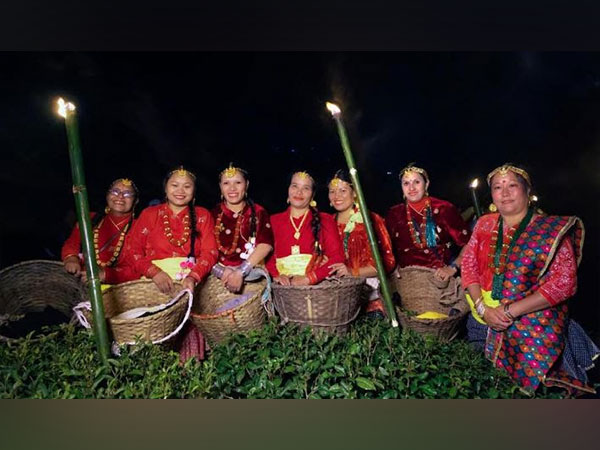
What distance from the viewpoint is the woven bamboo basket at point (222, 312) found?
288 cm

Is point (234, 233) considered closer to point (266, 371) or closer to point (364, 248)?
point (364, 248)

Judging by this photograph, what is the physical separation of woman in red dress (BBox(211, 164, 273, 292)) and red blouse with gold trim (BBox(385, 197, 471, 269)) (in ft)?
3.06

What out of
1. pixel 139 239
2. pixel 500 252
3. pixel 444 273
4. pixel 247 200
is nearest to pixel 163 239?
pixel 139 239

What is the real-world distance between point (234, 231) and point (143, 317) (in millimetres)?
846

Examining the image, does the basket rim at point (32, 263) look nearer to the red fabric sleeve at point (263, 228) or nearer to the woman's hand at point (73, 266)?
the woman's hand at point (73, 266)

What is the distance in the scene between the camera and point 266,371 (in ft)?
8.55

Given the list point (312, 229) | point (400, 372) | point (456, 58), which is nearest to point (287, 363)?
point (400, 372)

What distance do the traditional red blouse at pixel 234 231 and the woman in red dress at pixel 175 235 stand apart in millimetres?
64

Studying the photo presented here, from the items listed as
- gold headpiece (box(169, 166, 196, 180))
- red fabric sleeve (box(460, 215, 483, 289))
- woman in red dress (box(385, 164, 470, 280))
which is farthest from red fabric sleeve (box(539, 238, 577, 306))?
gold headpiece (box(169, 166, 196, 180))

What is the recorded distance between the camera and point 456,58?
3.15 m

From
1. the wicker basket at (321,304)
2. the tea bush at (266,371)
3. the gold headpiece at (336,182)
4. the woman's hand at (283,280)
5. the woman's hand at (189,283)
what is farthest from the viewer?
the gold headpiece at (336,182)

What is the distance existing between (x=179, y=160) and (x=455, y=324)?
214 centimetres

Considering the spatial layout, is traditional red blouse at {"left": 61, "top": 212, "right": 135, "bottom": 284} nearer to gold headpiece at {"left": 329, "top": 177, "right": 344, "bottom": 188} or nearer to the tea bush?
the tea bush

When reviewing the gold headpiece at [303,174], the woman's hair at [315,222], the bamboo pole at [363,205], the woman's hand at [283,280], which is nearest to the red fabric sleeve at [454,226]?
the bamboo pole at [363,205]
